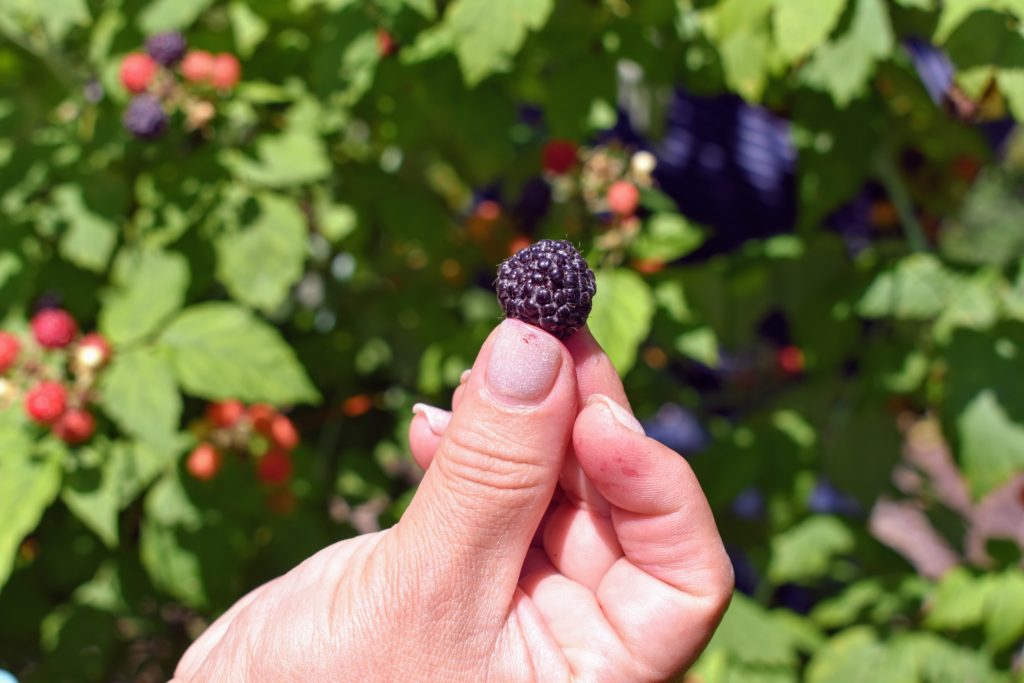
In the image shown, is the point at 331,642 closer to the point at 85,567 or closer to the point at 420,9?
the point at 420,9

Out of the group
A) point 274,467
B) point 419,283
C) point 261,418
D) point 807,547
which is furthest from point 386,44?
point 807,547

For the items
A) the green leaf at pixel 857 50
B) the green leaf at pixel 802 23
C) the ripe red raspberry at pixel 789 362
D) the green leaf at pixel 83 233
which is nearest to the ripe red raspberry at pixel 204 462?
the green leaf at pixel 83 233

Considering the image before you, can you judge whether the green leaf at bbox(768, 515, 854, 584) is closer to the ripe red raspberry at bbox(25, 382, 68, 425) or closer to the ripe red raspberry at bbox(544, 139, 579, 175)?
the ripe red raspberry at bbox(544, 139, 579, 175)

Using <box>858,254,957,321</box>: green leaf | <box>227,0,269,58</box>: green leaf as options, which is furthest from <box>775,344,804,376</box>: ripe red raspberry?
<box>227,0,269,58</box>: green leaf

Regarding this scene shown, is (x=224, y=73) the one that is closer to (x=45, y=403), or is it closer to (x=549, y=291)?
(x=45, y=403)

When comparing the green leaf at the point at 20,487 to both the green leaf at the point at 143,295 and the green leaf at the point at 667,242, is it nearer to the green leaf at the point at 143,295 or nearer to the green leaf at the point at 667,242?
the green leaf at the point at 143,295

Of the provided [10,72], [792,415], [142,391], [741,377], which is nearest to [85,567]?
[142,391]
